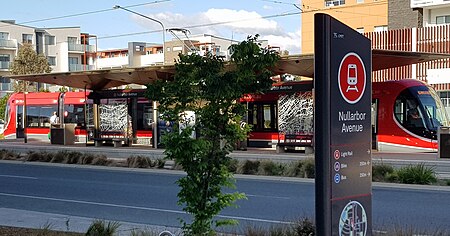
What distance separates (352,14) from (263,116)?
28.7 meters

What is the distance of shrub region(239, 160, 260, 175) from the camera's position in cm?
2123

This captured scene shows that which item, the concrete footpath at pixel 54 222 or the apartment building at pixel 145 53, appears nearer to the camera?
the concrete footpath at pixel 54 222

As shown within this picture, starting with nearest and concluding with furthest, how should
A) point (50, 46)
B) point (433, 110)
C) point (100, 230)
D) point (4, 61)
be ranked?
point (100, 230) < point (433, 110) < point (4, 61) < point (50, 46)

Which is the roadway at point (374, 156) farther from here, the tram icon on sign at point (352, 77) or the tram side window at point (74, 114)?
the tram icon on sign at point (352, 77)

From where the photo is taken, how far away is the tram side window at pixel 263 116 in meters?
30.5

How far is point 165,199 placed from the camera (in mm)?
15000

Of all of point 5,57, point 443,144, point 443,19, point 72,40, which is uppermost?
point 72,40

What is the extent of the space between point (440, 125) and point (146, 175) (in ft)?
42.8

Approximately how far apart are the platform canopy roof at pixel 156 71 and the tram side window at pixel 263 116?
266 centimetres

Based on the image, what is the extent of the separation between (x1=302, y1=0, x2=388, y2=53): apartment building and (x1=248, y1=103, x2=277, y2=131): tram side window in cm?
2336

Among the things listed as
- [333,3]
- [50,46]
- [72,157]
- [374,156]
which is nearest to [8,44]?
[50,46]

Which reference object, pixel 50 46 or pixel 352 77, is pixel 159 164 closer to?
pixel 352 77

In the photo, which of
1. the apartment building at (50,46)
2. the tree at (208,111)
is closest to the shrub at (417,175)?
the tree at (208,111)

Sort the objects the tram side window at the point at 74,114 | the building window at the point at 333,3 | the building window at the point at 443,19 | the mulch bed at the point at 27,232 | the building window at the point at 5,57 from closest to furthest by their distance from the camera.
→ the mulch bed at the point at 27,232, the tram side window at the point at 74,114, the building window at the point at 443,19, the building window at the point at 333,3, the building window at the point at 5,57
